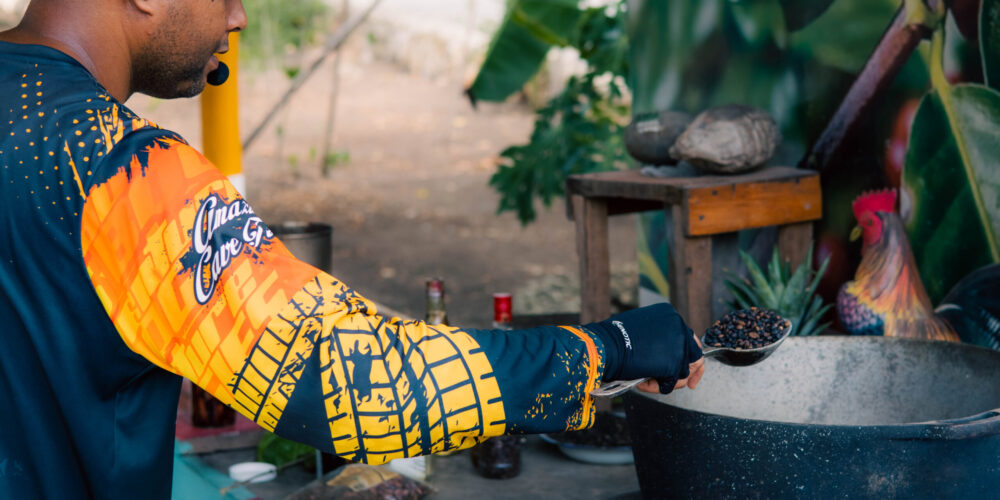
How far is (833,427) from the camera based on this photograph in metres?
1.68

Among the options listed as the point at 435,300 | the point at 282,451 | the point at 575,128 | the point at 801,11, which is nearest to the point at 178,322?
the point at 435,300

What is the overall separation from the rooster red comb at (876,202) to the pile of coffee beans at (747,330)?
3.12 ft

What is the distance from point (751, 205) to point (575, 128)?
3.31 metres

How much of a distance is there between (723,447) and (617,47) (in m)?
4.54

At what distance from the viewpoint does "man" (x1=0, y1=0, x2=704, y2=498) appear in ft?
3.92

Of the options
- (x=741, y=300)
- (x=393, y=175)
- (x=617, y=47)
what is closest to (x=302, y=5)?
(x=393, y=175)

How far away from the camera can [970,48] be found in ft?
9.05

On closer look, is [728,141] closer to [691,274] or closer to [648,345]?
[691,274]

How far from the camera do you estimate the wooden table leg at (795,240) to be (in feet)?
10.5

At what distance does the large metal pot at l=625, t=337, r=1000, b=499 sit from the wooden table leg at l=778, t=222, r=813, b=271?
0.91m

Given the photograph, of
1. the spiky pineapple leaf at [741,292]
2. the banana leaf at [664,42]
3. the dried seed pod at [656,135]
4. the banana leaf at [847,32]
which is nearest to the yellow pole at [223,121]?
the dried seed pod at [656,135]

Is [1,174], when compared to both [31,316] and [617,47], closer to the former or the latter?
[31,316]

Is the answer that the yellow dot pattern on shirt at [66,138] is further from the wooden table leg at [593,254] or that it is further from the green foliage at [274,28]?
the green foliage at [274,28]

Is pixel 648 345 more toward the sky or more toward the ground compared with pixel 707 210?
more toward the ground
